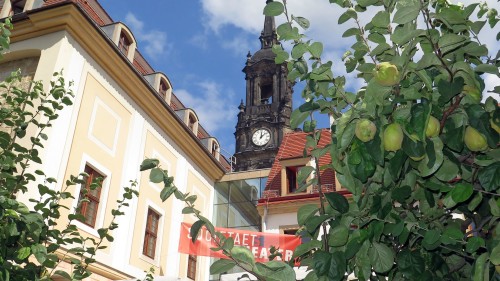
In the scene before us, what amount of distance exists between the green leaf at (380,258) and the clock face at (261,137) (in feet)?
179

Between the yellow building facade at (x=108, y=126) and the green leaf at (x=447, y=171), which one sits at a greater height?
the yellow building facade at (x=108, y=126)

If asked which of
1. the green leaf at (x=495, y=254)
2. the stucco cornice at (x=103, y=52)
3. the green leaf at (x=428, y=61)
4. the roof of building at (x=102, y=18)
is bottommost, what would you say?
the green leaf at (x=495, y=254)

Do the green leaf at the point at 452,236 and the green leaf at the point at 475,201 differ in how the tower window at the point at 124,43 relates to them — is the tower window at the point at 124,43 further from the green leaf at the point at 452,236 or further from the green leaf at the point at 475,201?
the green leaf at the point at 452,236

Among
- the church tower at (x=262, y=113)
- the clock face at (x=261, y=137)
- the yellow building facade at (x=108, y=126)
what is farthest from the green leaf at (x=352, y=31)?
the clock face at (x=261, y=137)

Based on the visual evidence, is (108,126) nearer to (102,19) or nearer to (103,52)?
(103,52)

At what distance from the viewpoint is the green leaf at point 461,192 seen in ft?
5.83

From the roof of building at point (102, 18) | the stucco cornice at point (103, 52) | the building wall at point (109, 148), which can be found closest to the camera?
the building wall at point (109, 148)

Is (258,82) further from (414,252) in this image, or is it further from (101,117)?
(414,252)

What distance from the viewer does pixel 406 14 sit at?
1569 mm

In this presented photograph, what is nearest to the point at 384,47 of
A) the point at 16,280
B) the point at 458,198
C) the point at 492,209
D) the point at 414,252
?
the point at 458,198

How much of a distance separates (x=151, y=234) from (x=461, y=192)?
52.2ft

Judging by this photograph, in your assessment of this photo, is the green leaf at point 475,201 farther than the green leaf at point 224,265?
Yes

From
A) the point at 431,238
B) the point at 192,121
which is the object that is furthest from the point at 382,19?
the point at 192,121

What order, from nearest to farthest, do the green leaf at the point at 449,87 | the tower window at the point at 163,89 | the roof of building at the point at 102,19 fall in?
the green leaf at the point at 449,87 < the roof of building at the point at 102,19 < the tower window at the point at 163,89
